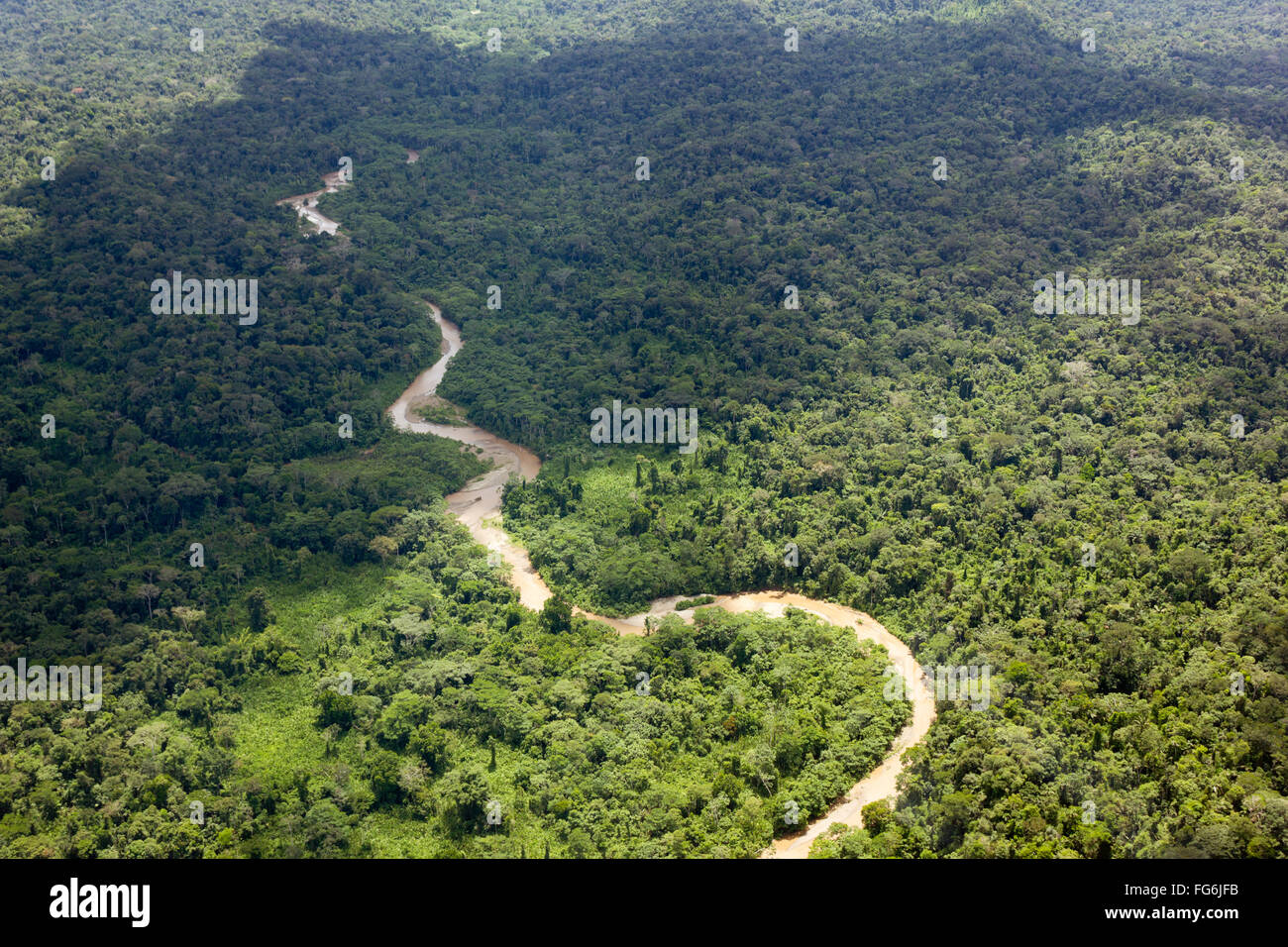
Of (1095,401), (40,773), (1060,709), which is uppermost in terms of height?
(1095,401)

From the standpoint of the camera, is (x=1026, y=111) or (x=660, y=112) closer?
(x=1026, y=111)

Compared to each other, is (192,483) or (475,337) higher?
(475,337)

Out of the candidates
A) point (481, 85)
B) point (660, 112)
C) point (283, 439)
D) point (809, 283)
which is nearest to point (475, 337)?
point (283, 439)

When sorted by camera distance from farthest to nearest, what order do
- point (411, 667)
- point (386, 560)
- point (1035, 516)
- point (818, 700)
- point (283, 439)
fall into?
point (283, 439) → point (386, 560) → point (1035, 516) → point (411, 667) → point (818, 700)

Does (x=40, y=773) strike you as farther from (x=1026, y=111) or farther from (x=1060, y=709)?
(x=1026, y=111)
